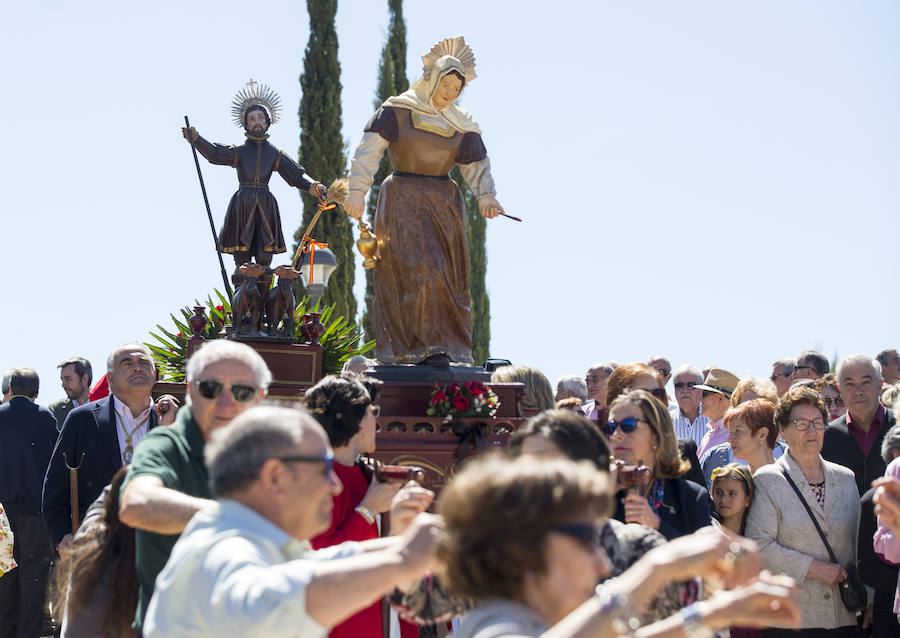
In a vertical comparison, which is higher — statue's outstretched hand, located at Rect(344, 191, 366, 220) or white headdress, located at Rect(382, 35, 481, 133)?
white headdress, located at Rect(382, 35, 481, 133)

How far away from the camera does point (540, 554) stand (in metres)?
2.19

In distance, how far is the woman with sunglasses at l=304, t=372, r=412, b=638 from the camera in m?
4.29

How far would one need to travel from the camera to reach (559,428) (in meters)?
3.42

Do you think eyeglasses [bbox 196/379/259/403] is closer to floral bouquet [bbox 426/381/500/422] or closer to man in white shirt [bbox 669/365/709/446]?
floral bouquet [bbox 426/381/500/422]

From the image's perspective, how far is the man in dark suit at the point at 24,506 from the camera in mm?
8164

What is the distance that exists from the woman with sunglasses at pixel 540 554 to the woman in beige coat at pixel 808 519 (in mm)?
3775

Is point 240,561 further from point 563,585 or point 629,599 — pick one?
point 629,599

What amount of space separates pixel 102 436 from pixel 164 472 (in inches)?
112

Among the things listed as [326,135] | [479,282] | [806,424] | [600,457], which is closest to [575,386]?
[806,424]

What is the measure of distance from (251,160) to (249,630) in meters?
8.46

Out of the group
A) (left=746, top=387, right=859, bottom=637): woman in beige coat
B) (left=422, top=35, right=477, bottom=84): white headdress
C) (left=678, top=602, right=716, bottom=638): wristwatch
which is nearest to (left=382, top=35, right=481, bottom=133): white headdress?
(left=422, top=35, right=477, bottom=84): white headdress

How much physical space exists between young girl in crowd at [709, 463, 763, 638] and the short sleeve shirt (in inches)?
128

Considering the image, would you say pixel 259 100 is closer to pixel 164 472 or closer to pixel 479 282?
pixel 164 472

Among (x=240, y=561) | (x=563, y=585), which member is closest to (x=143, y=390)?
(x=240, y=561)
